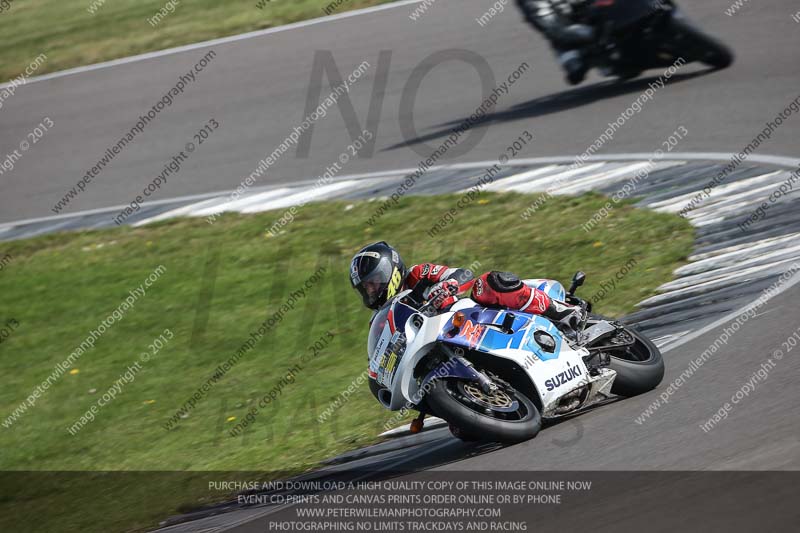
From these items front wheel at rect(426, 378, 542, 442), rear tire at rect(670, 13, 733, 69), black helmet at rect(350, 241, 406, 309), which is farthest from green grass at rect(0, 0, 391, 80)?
front wheel at rect(426, 378, 542, 442)

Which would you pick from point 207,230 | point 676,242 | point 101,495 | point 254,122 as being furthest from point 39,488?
point 254,122

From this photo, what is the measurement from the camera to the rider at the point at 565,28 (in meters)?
14.1

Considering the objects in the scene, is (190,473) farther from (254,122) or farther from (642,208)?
(254,122)

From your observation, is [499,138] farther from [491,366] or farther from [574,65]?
[491,366]

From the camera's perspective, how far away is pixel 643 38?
14000mm

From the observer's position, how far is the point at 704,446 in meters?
5.85

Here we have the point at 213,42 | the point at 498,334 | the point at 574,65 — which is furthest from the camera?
the point at 213,42

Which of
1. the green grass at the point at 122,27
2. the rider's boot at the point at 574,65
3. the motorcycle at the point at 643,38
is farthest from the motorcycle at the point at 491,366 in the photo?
the green grass at the point at 122,27

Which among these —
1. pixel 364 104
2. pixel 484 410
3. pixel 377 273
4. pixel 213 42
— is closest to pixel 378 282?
pixel 377 273

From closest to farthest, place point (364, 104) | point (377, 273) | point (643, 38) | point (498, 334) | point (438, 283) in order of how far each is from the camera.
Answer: point (498, 334) < point (438, 283) < point (377, 273) < point (643, 38) < point (364, 104)

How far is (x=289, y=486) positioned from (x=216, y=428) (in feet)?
7.78

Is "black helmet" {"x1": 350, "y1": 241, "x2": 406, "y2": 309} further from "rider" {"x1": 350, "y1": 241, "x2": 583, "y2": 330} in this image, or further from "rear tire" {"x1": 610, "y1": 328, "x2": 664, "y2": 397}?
"rear tire" {"x1": 610, "y1": 328, "x2": 664, "y2": 397}

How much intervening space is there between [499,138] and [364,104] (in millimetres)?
2889

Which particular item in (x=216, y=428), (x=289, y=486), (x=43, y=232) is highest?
(x=289, y=486)
